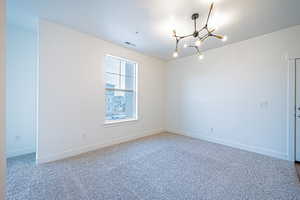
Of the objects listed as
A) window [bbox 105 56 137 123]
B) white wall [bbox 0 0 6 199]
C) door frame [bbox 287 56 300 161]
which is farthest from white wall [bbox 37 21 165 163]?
door frame [bbox 287 56 300 161]

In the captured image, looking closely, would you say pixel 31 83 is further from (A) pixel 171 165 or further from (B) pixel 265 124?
(B) pixel 265 124

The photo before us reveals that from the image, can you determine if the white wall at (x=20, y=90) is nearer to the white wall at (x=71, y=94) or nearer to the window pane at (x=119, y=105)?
the white wall at (x=71, y=94)

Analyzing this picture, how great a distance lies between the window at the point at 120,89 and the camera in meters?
3.66

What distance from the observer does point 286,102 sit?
2.75m

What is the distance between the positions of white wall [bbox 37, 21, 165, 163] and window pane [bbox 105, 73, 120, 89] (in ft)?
0.93

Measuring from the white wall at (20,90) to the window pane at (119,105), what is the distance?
5.56 ft

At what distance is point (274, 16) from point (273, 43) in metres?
0.77

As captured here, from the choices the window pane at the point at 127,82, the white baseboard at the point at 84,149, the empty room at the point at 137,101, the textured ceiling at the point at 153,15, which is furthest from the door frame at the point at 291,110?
the window pane at the point at 127,82

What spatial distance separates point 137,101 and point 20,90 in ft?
9.38

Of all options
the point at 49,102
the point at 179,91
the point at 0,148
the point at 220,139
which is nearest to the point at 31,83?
the point at 49,102

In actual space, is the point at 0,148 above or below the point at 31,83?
below

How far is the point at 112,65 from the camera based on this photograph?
3.74m

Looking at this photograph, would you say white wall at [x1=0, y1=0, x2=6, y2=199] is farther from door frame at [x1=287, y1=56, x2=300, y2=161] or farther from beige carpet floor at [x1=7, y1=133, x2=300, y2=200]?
door frame at [x1=287, y1=56, x2=300, y2=161]

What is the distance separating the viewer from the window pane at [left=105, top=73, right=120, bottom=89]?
3.60 metres
